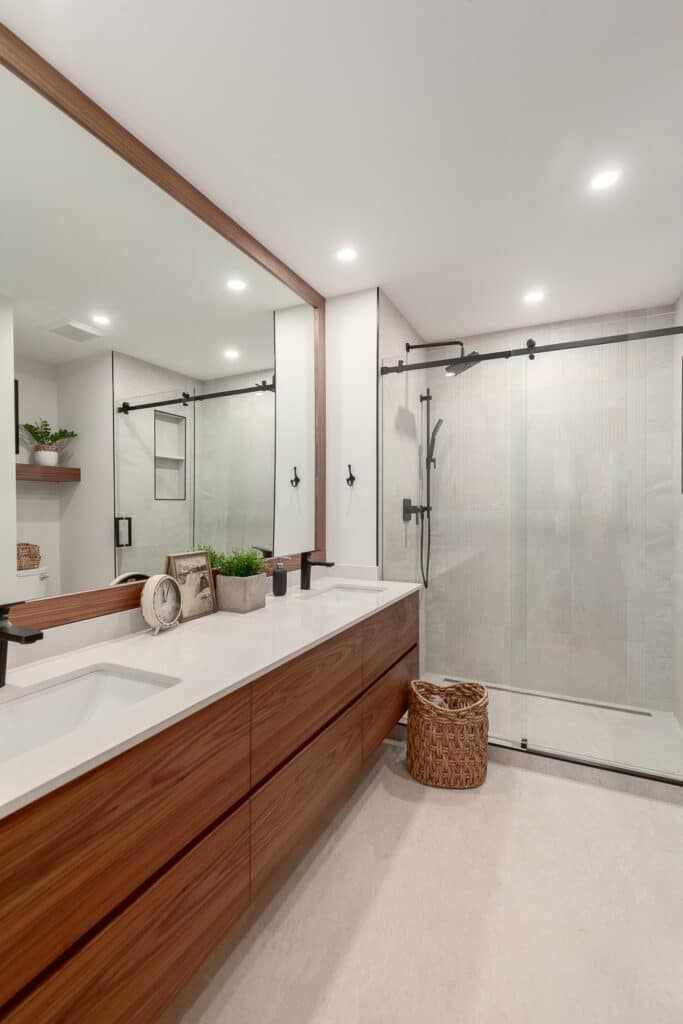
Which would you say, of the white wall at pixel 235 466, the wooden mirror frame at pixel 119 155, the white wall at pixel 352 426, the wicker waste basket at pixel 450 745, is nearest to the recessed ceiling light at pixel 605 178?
the white wall at pixel 352 426

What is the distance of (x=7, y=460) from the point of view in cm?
129

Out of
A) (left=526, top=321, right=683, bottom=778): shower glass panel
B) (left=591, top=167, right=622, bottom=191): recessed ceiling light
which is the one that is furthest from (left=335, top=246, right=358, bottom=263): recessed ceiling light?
(left=526, top=321, right=683, bottom=778): shower glass panel

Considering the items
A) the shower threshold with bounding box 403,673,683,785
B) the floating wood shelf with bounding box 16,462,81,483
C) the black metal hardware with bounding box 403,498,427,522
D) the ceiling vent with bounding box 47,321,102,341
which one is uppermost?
the ceiling vent with bounding box 47,321,102,341

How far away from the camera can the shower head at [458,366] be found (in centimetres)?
272

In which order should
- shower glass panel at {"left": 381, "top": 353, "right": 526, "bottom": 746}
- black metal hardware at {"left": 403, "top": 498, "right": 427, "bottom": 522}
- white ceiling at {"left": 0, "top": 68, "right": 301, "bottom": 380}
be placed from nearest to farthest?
1. white ceiling at {"left": 0, "top": 68, "right": 301, "bottom": 380}
2. shower glass panel at {"left": 381, "top": 353, "right": 526, "bottom": 746}
3. black metal hardware at {"left": 403, "top": 498, "right": 427, "bottom": 522}

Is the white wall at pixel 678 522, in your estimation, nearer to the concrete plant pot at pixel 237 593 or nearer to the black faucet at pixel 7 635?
the concrete plant pot at pixel 237 593

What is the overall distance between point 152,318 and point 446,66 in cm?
120

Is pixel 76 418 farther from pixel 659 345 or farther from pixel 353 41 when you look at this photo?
pixel 659 345

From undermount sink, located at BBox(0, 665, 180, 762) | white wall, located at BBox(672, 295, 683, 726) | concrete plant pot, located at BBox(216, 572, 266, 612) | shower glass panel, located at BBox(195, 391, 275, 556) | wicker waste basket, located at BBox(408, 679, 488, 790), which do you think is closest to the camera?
undermount sink, located at BBox(0, 665, 180, 762)

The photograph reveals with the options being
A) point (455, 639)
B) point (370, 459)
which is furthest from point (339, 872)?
point (370, 459)

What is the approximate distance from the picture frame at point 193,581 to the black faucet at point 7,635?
0.60 metres

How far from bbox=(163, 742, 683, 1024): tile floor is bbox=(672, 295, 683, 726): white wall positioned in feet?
2.20

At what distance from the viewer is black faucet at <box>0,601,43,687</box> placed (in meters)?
1.05

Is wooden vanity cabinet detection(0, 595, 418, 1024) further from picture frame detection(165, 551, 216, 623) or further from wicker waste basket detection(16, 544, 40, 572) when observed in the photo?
wicker waste basket detection(16, 544, 40, 572)
